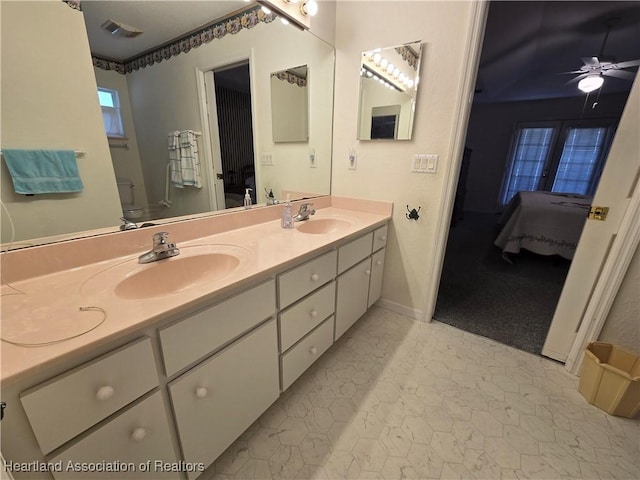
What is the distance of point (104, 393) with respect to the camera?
1.95ft

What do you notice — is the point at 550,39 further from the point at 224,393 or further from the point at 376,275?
the point at 224,393

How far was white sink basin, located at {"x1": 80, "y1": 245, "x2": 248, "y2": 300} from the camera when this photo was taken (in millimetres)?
827

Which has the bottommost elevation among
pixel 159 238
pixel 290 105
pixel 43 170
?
pixel 159 238

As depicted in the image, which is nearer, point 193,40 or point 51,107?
point 51,107

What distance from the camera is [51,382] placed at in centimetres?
52

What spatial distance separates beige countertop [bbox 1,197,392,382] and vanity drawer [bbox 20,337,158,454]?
65 mm

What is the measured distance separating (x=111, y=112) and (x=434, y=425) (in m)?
1.84

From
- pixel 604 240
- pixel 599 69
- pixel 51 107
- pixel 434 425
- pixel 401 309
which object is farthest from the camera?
pixel 599 69

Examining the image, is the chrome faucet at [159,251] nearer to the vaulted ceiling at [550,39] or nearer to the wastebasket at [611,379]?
the wastebasket at [611,379]

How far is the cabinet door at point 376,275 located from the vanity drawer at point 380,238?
45 mm

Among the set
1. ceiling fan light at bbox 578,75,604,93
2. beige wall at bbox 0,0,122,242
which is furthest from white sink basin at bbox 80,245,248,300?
ceiling fan light at bbox 578,75,604,93

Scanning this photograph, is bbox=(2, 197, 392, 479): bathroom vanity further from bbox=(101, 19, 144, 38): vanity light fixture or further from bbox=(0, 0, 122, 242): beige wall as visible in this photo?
bbox=(101, 19, 144, 38): vanity light fixture

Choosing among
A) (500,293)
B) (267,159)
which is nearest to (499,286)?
(500,293)

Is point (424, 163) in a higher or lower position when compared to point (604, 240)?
higher
